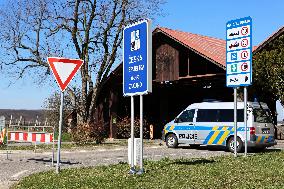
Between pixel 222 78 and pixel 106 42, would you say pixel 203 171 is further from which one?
pixel 106 42

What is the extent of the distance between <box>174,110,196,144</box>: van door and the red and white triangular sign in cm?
1061

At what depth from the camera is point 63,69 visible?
10.1 meters

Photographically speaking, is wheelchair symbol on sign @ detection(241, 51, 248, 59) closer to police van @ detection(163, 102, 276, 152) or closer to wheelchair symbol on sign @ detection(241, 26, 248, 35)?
wheelchair symbol on sign @ detection(241, 26, 248, 35)

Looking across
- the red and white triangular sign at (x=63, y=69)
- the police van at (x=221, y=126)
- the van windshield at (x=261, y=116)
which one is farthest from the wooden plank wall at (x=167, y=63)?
the red and white triangular sign at (x=63, y=69)

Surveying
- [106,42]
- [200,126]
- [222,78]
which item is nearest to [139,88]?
[200,126]

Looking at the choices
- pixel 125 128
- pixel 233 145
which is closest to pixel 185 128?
pixel 233 145

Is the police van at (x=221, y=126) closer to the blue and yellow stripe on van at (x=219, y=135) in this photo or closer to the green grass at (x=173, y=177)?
the blue and yellow stripe on van at (x=219, y=135)

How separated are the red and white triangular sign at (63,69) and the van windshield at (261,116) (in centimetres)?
987

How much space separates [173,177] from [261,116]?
10.6 meters

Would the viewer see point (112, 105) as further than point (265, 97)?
Yes

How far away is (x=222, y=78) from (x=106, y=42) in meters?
7.74

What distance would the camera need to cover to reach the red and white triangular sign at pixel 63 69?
1001 centimetres

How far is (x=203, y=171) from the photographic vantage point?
9227mm

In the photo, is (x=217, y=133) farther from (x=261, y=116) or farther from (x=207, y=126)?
(x=261, y=116)
